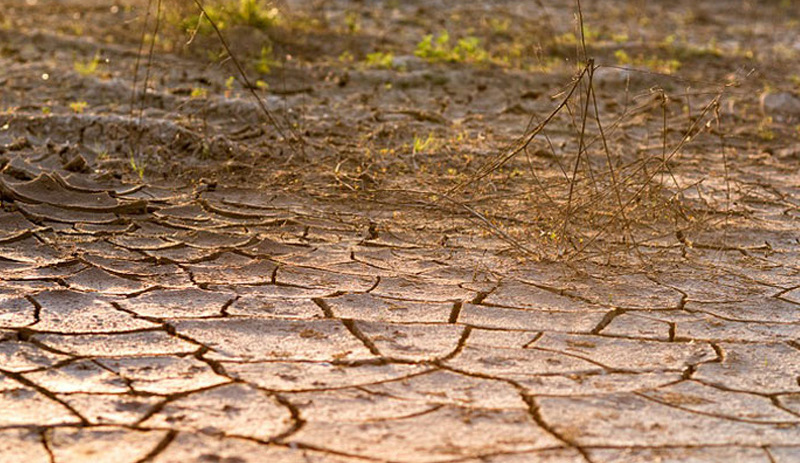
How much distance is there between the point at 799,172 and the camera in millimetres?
5398

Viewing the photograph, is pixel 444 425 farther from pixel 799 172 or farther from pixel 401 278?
pixel 799 172

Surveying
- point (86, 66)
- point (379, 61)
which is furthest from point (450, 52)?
point (86, 66)

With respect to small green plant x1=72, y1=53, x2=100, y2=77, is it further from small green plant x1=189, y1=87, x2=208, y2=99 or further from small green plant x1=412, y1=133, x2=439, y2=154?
small green plant x1=412, y1=133, x2=439, y2=154

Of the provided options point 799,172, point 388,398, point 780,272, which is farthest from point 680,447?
point 799,172

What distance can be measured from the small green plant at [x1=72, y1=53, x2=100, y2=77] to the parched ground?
0.09 feet

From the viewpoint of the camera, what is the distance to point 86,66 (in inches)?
263

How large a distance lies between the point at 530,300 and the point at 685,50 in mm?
5239

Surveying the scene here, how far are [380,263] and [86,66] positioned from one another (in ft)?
12.0

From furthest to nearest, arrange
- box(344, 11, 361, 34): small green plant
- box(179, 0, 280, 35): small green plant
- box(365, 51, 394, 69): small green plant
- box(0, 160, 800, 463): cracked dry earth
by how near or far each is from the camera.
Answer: box(344, 11, 361, 34): small green plant → box(179, 0, 280, 35): small green plant → box(365, 51, 394, 69): small green plant → box(0, 160, 800, 463): cracked dry earth

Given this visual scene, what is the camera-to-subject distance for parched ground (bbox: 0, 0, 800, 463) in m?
2.54

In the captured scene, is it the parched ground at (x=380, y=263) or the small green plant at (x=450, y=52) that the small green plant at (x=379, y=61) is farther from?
the small green plant at (x=450, y=52)

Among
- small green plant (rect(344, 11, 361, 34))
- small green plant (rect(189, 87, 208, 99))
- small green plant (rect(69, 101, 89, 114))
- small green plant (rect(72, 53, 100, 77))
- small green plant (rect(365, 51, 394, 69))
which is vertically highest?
small green plant (rect(344, 11, 361, 34))

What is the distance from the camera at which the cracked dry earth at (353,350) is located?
2447 millimetres

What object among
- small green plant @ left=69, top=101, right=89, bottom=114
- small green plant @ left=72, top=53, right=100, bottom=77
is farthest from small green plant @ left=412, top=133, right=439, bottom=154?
small green plant @ left=72, top=53, right=100, bottom=77
